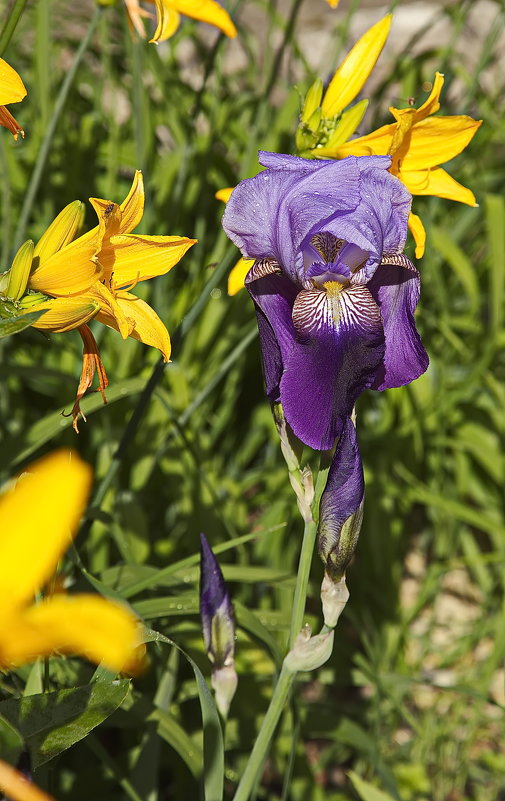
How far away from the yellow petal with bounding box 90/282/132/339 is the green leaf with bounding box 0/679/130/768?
0.34 metres

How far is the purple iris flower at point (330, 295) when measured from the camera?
2.67 feet

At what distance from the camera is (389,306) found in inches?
35.2

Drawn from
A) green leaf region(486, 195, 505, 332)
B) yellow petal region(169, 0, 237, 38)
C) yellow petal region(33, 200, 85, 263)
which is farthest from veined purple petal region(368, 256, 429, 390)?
green leaf region(486, 195, 505, 332)

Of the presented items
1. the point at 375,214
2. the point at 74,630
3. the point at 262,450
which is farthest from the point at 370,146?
the point at 262,450

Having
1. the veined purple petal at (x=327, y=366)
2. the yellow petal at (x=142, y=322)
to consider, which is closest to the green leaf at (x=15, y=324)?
the yellow petal at (x=142, y=322)

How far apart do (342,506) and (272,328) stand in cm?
20

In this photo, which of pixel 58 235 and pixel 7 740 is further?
pixel 58 235

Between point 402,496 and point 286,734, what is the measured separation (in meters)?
0.67

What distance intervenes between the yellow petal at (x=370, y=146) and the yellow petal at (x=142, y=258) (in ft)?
0.85

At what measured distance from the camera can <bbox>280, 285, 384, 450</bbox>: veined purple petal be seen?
816mm

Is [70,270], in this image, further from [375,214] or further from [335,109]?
[335,109]

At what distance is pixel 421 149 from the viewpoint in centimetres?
103

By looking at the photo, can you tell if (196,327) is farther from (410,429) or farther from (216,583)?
(216,583)

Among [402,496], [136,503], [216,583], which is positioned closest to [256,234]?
[216,583]
